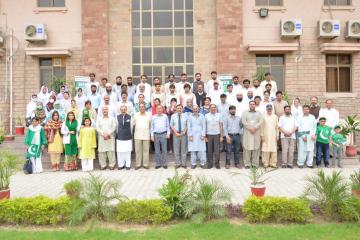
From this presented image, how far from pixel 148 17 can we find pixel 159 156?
7637 millimetres

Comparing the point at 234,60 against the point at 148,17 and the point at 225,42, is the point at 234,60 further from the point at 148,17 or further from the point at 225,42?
the point at 148,17

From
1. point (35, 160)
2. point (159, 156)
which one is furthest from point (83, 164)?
point (159, 156)

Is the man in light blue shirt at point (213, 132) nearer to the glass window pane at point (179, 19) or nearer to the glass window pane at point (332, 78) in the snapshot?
the glass window pane at point (179, 19)

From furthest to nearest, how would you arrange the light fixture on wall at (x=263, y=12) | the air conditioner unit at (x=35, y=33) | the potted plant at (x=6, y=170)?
1. the light fixture on wall at (x=263, y=12)
2. the air conditioner unit at (x=35, y=33)
3. the potted plant at (x=6, y=170)

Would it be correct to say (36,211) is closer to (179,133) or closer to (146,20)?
(179,133)

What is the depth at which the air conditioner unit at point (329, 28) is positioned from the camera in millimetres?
15572

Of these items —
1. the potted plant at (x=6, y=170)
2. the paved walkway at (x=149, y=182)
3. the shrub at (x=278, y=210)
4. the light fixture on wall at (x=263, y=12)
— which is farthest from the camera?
the light fixture on wall at (x=263, y=12)

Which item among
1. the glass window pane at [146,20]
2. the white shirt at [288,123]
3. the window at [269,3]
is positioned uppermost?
the window at [269,3]

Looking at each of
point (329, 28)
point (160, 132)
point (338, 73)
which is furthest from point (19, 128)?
point (338, 73)

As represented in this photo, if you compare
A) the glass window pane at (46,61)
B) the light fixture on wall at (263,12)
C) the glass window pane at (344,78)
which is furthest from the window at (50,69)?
the glass window pane at (344,78)

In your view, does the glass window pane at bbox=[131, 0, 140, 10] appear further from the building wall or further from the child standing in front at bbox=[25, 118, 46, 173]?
the child standing in front at bbox=[25, 118, 46, 173]

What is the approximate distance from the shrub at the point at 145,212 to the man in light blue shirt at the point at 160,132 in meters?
5.06

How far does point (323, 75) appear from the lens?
16188 millimetres

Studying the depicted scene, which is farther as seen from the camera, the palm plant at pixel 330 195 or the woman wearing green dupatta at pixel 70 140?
the woman wearing green dupatta at pixel 70 140
